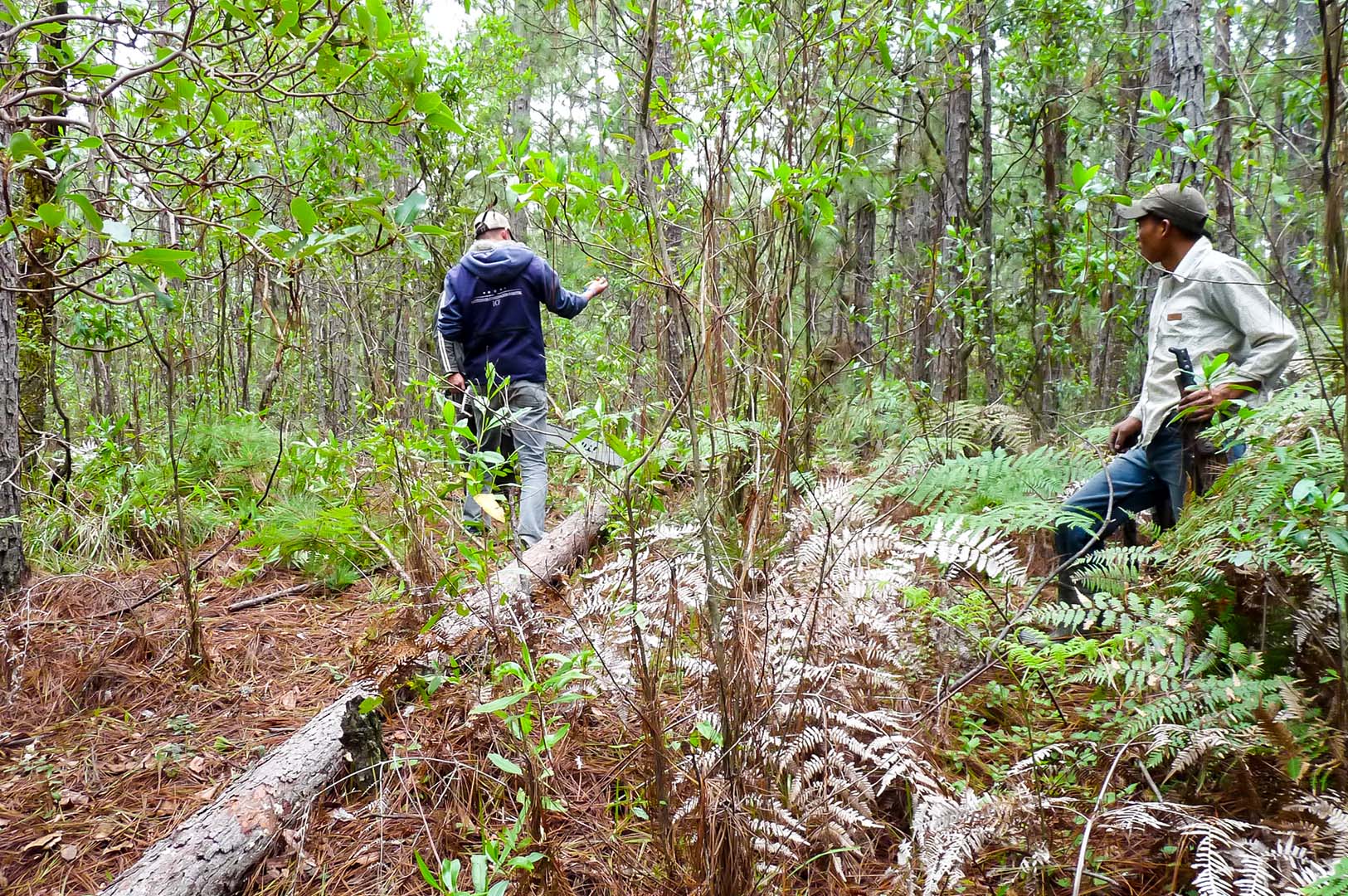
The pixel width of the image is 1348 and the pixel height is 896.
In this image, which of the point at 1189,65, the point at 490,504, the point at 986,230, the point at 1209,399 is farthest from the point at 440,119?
the point at 986,230

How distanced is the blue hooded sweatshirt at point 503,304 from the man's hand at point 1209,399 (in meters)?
3.15

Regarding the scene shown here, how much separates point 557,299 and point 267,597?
94.4 inches

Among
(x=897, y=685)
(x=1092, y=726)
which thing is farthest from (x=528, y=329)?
(x=1092, y=726)

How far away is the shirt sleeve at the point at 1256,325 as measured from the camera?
109 inches

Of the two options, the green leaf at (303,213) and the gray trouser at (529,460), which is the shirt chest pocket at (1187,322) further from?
the green leaf at (303,213)

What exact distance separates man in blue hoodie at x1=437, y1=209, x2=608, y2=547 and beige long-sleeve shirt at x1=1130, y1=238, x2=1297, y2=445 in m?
2.87

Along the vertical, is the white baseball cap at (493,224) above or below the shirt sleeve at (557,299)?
above

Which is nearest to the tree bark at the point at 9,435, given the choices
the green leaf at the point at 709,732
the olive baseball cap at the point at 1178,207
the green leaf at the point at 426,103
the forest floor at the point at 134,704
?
the forest floor at the point at 134,704

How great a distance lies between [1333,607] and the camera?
1.89m

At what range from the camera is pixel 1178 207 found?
3.10m

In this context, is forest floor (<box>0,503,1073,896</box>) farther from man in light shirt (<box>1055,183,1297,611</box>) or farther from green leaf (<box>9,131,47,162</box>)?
green leaf (<box>9,131,47,162</box>)

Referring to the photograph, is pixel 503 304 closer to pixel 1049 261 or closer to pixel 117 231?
pixel 117 231

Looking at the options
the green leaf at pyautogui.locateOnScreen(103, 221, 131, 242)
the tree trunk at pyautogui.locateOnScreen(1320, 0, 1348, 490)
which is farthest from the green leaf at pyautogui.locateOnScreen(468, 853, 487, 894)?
the tree trunk at pyautogui.locateOnScreen(1320, 0, 1348, 490)

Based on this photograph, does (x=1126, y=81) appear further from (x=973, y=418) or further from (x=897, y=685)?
(x=897, y=685)
